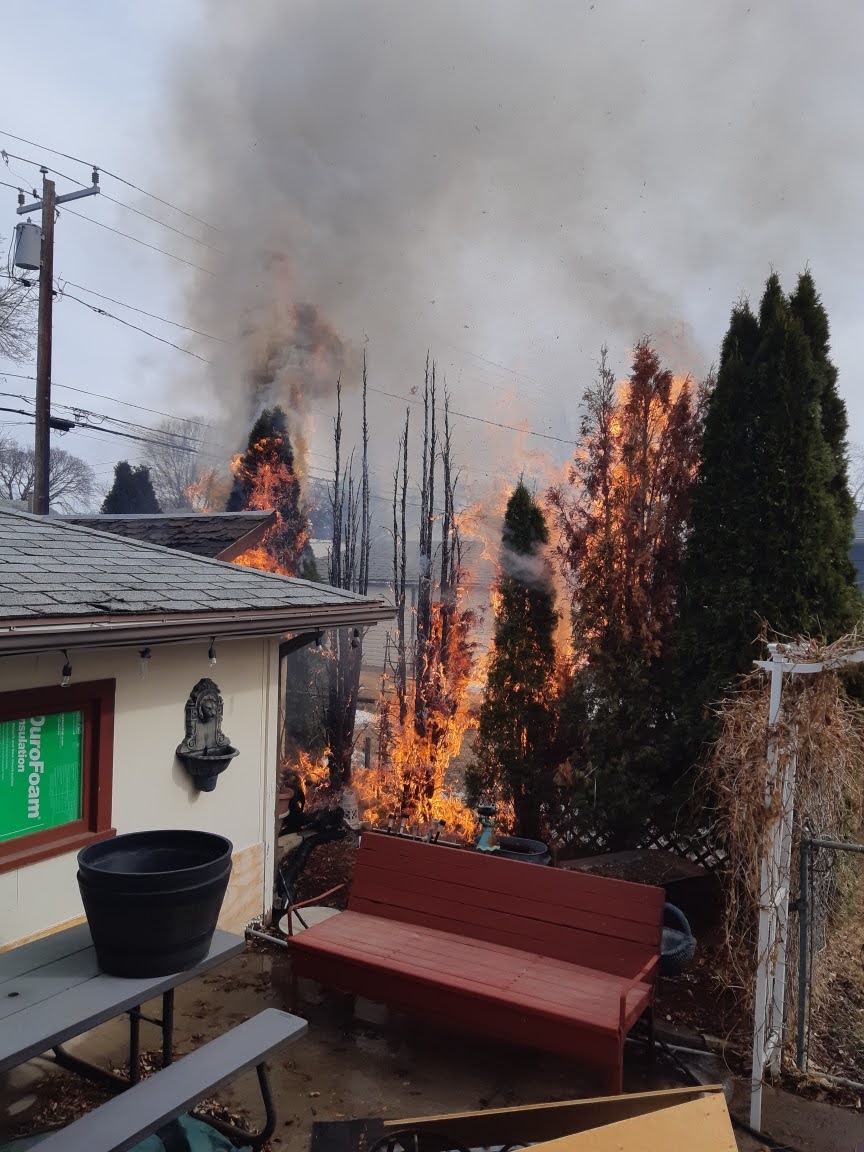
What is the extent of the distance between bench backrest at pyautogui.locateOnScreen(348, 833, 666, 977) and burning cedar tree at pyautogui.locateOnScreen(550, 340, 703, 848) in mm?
3126

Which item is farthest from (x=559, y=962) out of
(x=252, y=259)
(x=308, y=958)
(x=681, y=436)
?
(x=252, y=259)

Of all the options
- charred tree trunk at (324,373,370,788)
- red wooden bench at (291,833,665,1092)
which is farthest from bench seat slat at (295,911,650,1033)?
charred tree trunk at (324,373,370,788)

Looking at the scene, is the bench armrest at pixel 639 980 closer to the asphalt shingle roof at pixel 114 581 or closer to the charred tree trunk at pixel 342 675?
the asphalt shingle roof at pixel 114 581

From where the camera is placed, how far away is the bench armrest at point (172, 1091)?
2.89 m

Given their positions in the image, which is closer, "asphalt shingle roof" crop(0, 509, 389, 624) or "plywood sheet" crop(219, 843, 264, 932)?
"asphalt shingle roof" crop(0, 509, 389, 624)

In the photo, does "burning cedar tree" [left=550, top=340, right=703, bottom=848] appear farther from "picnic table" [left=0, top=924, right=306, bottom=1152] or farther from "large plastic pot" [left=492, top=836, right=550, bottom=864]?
"picnic table" [left=0, top=924, right=306, bottom=1152]

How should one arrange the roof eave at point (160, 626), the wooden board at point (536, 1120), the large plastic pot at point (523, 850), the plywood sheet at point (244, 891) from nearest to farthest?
the wooden board at point (536, 1120)
the roof eave at point (160, 626)
the plywood sheet at point (244, 891)
the large plastic pot at point (523, 850)

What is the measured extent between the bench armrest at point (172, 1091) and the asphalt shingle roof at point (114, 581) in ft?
7.06

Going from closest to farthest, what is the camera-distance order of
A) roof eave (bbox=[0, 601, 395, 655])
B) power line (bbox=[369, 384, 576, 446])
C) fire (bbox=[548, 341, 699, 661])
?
roof eave (bbox=[0, 601, 395, 655])
fire (bbox=[548, 341, 699, 661])
power line (bbox=[369, 384, 576, 446])

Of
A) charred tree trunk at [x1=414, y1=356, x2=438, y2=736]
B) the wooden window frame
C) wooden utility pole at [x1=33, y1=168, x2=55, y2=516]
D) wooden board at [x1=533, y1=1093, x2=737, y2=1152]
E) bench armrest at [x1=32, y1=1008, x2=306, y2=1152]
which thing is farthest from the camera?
charred tree trunk at [x1=414, y1=356, x2=438, y2=736]

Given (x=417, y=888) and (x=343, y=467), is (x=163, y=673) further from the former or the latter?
(x=343, y=467)

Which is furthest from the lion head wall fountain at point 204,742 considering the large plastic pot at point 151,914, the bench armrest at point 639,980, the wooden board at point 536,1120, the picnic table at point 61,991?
the bench armrest at point 639,980

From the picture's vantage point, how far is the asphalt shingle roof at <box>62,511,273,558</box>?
9.79 metres

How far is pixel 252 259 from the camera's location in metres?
22.5
